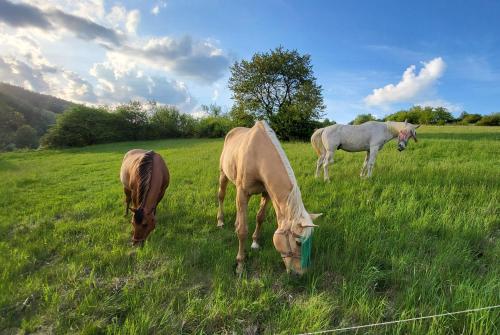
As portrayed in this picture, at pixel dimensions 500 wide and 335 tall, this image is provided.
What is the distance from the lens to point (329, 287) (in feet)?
9.59

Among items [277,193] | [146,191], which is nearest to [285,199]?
[277,193]

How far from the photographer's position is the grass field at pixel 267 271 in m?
2.47

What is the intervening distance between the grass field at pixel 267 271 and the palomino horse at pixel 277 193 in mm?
344

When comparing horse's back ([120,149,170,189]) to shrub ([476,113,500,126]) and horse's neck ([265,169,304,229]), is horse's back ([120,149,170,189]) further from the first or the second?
shrub ([476,113,500,126])

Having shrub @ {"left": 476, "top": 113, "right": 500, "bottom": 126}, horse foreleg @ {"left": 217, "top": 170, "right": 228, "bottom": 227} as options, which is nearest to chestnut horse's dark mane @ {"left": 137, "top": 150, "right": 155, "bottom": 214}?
horse foreleg @ {"left": 217, "top": 170, "right": 228, "bottom": 227}

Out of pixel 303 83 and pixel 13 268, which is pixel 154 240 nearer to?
pixel 13 268

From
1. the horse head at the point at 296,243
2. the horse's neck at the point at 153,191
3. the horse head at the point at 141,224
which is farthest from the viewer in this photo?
the horse's neck at the point at 153,191

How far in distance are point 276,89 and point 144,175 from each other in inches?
1222

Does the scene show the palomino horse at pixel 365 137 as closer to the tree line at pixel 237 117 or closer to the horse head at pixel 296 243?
the horse head at pixel 296 243

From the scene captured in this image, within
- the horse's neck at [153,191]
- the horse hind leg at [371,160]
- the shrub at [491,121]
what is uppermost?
the shrub at [491,121]

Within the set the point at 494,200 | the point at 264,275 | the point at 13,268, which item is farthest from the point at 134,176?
the point at 494,200

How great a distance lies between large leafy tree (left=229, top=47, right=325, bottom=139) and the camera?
3102cm

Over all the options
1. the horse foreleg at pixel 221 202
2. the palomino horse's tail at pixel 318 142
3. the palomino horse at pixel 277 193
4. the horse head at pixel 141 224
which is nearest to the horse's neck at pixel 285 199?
the palomino horse at pixel 277 193

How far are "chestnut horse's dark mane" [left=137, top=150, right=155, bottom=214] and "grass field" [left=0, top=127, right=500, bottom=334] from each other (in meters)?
0.80
